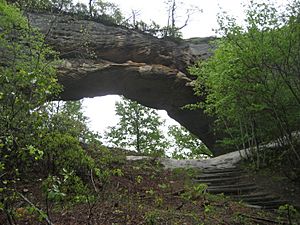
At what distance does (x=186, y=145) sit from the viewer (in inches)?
891

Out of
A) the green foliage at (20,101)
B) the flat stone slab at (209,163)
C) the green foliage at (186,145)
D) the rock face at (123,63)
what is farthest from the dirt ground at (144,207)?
the green foliage at (186,145)

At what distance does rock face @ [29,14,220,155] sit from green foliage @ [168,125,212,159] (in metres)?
4.58

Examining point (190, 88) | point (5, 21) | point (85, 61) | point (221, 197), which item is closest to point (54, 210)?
point (221, 197)

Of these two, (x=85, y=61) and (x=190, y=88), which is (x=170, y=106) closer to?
(x=190, y=88)

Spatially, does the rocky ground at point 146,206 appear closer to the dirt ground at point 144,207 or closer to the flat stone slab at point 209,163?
the dirt ground at point 144,207

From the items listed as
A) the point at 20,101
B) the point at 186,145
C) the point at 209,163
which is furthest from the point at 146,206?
the point at 186,145

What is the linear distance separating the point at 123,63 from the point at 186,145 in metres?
9.85

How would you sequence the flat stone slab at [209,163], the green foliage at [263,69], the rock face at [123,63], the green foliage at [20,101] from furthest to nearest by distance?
the rock face at [123,63] → the flat stone slab at [209,163] → the green foliage at [263,69] → the green foliage at [20,101]

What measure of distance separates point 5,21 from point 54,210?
5394mm

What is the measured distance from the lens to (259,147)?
10.7m

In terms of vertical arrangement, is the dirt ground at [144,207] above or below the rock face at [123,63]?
below

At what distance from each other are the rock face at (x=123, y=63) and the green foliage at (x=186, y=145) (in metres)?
4.58

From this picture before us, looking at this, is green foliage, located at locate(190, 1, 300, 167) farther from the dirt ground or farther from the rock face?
the rock face

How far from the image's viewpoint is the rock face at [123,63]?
1389cm
